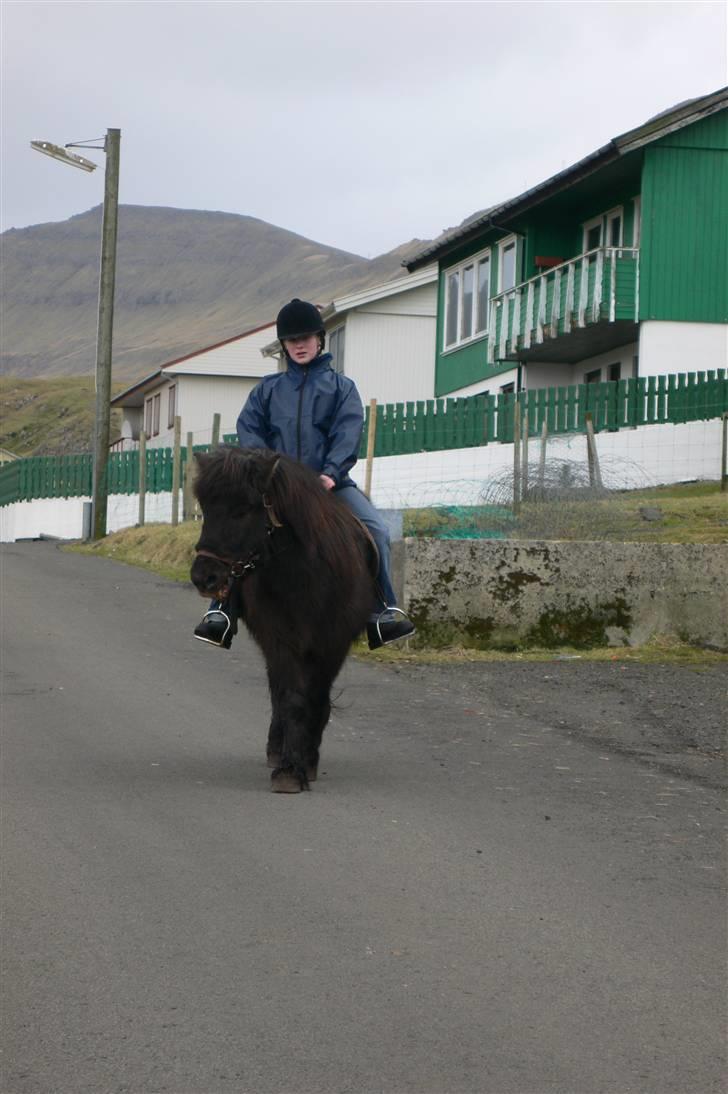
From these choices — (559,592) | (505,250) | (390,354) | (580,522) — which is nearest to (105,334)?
(505,250)

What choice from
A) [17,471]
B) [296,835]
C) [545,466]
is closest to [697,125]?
[545,466]

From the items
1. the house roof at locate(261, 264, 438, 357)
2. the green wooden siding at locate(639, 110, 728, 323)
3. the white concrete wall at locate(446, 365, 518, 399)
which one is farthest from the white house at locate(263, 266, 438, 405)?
the green wooden siding at locate(639, 110, 728, 323)

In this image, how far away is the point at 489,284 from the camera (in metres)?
41.1

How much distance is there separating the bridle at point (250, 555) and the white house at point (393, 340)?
39.4 meters

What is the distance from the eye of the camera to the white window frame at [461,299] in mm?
41000

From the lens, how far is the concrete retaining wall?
43.9ft

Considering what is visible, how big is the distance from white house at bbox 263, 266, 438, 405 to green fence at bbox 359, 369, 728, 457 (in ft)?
45.6

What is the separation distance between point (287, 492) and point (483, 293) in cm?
3455

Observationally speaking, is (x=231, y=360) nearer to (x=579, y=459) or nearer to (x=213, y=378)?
(x=213, y=378)

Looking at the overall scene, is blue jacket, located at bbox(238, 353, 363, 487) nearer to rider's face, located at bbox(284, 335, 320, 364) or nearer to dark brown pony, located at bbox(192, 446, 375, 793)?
rider's face, located at bbox(284, 335, 320, 364)

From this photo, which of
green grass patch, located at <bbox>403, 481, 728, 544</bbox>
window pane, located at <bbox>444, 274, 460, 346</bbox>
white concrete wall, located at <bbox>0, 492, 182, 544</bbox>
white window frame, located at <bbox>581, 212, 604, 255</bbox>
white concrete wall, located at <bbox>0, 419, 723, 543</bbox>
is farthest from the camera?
window pane, located at <bbox>444, 274, 460, 346</bbox>

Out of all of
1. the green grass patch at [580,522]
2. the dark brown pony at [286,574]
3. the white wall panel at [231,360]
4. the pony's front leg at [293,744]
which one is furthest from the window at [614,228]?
the white wall panel at [231,360]

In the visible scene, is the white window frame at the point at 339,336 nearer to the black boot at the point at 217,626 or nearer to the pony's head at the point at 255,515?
the black boot at the point at 217,626

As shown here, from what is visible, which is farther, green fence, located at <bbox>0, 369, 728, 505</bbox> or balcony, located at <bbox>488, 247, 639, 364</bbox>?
balcony, located at <bbox>488, 247, 639, 364</bbox>
